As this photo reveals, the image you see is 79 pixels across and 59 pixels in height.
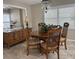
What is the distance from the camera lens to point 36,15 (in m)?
6.86

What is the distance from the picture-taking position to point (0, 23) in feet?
Answer: 2.89

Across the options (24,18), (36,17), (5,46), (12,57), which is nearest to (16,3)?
(24,18)

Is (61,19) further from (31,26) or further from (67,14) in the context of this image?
(31,26)

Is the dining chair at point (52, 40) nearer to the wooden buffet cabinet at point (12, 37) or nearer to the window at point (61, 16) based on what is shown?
the wooden buffet cabinet at point (12, 37)

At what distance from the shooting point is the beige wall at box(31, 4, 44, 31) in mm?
6603

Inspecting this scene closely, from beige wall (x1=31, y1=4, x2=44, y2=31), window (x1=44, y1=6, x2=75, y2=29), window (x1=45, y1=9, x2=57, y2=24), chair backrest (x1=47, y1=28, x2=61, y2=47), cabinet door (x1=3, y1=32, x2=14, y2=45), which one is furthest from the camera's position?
beige wall (x1=31, y1=4, x2=44, y2=31)

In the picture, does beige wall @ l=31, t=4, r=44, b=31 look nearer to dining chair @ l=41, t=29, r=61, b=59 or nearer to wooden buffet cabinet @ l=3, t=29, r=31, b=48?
wooden buffet cabinet @ l=3, t=29, r=31, b=48

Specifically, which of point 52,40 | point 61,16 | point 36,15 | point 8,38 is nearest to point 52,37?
point 52,40

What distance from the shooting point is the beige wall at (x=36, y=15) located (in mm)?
6603

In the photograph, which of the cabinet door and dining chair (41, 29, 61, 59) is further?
the cabinet door

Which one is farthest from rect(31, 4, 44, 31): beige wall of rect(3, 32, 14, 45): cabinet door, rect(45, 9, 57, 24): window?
rect(3, 32, 14, 45): cabinet door

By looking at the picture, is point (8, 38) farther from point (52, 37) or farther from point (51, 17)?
point (51, 17)

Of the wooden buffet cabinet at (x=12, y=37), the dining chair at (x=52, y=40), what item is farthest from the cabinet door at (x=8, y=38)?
the dining chair at (x=52, y=40)
